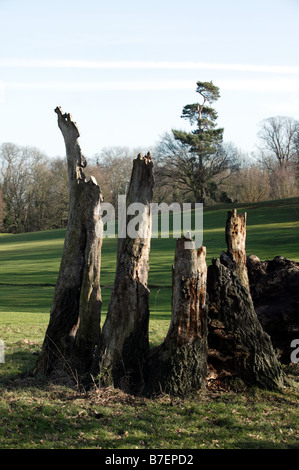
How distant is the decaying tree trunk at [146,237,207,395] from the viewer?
24.3ft

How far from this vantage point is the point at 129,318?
7.86 metres

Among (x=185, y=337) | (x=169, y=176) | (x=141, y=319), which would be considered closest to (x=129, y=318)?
(x=141, y=319)

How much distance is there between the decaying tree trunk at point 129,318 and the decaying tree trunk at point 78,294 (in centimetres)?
49

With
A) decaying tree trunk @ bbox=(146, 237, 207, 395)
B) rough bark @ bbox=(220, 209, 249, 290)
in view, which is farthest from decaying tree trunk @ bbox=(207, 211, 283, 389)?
rough bark @ bbox=(220, 209, 249, 290)

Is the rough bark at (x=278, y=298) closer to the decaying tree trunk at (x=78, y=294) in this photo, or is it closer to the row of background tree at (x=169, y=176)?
the decaying tree trunk at (x=78, y=294)

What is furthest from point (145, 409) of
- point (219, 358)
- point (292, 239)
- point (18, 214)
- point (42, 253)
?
point (18, 214)

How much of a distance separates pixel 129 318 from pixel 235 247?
250 cm

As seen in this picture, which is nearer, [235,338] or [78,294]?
[235,338]

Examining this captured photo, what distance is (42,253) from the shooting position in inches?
1532

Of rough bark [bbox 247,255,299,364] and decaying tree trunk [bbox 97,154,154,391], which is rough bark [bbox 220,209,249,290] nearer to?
rough bark [bbox 247,255,299,364]

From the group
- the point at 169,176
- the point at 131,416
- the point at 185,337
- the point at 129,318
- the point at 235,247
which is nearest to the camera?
the point at 131,416

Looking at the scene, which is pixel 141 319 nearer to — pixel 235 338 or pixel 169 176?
pixel 235 338

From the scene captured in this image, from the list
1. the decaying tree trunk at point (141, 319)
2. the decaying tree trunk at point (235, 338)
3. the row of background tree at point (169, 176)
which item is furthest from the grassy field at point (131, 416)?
the row of background tree at point (169, 176)
